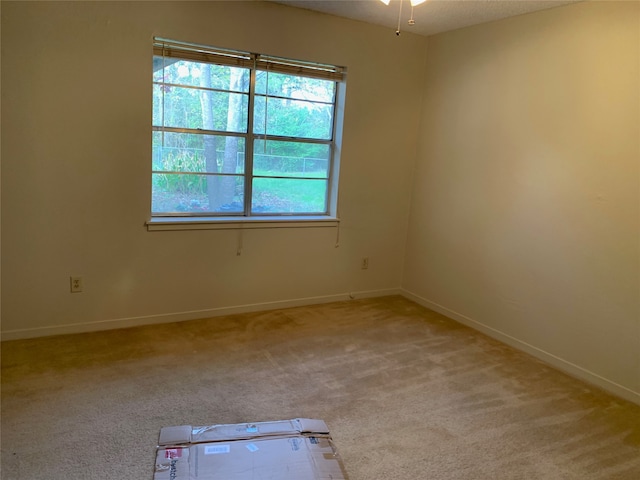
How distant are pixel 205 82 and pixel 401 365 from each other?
2.39 metres

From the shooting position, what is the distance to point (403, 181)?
4.22 meters

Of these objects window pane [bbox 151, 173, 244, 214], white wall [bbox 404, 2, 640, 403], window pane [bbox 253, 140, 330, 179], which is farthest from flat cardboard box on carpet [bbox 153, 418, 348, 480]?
window pane [bbox 253, 140, 330, 179]

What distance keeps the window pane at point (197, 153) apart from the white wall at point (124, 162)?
0.51ft

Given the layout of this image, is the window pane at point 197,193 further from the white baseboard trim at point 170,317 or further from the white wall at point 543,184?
the white wall at point 543,184

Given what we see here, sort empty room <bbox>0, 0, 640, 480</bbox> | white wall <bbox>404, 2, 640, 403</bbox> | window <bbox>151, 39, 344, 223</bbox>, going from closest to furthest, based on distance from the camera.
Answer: empty room <bbox>0, 0, 640, 480</bbox> < white wall <bbox>404, 2, 640, 403</bbox> < window <bbox>151, 39, 344, 223</bbox>

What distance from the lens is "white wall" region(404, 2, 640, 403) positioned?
2709mm

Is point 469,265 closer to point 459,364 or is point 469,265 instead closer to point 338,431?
point 459,364

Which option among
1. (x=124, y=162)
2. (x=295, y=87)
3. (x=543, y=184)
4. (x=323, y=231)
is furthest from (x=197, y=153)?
(x=543, y=184)

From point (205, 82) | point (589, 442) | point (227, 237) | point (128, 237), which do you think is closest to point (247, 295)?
point (227, 237)

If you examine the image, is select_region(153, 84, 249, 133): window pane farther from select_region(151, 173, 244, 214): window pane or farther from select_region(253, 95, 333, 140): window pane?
select_region(151, 173, 244, 214): window pane

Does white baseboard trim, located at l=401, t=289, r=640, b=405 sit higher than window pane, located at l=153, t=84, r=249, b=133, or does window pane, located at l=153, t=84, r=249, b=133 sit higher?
window pane, located at l=153, t=84, r=249, b=133

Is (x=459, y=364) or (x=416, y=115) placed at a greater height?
(x=416, y=115)

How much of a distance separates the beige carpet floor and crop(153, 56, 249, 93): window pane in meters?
1.75

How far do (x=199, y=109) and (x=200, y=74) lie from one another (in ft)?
0.79
